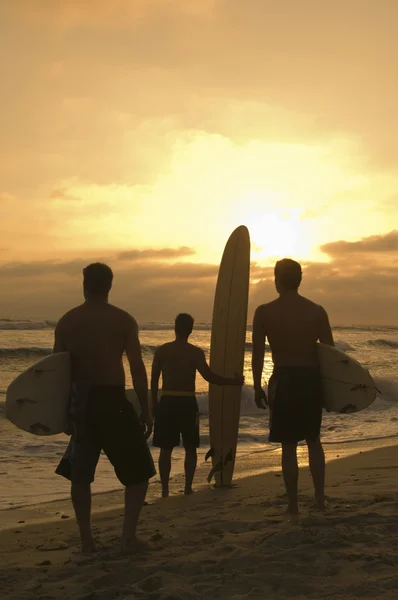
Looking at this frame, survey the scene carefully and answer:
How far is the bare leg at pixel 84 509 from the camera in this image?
3.78 meters

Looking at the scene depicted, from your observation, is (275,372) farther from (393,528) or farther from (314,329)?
(393,528)

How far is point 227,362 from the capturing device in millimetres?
6156

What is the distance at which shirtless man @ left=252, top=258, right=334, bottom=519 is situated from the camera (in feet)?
14.5

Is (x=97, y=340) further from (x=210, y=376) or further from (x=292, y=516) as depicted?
(x=292, y=516)

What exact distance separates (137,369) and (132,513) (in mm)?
790

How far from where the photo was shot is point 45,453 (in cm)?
886

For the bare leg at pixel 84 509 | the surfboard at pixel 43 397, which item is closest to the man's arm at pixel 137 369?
the surfboard at pixel 43 397

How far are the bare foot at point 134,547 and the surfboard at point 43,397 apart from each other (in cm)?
71

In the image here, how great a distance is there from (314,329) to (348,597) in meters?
1.88

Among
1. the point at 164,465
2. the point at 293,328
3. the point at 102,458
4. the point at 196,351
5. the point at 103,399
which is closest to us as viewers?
the point at 103,399

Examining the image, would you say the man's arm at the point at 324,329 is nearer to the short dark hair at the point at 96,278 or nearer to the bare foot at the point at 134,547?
the short dark hair at the point at 96,278

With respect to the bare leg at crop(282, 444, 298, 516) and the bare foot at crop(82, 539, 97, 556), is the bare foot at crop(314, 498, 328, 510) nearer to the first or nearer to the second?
the bare leg at crop(282, 444, 298, 516)

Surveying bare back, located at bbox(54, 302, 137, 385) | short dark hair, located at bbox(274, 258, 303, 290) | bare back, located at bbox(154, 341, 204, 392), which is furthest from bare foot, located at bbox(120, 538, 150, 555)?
bare back, located at bbox(154, 341, 204, 392)

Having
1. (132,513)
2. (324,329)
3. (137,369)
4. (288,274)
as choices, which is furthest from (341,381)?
(132,513)
